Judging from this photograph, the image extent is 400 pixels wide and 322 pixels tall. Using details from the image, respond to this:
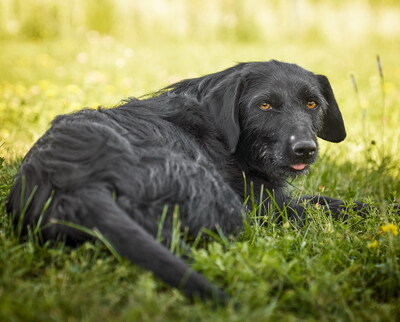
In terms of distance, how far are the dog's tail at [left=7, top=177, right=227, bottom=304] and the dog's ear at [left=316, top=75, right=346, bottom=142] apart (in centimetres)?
219

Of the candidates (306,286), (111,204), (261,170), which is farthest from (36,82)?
(306,286)

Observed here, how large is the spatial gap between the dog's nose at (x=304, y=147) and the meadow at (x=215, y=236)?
0.41 meters

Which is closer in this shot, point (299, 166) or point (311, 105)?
point (299, 166)

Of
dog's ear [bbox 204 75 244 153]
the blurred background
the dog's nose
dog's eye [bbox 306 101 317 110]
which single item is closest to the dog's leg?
dog's ear [bbox 204 75 244 153]

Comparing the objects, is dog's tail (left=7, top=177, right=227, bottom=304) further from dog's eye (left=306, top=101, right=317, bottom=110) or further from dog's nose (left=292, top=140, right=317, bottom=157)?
dog's eye (left=306, top=101, right=317, bottom=110)

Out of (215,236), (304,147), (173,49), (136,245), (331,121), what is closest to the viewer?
(136,245)

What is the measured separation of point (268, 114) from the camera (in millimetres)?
3221

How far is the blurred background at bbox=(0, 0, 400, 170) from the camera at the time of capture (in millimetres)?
5801

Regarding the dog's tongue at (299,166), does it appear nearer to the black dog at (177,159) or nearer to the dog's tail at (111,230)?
the black dog at (177,159)

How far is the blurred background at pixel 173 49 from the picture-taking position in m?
5.80

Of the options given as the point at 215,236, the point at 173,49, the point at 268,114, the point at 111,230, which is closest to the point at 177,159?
the point at 215,236

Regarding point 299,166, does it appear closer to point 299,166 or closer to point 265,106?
point 299,166

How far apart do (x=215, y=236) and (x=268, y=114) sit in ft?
3.81

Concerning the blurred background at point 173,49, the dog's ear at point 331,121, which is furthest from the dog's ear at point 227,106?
the blurred background at point 173,49
